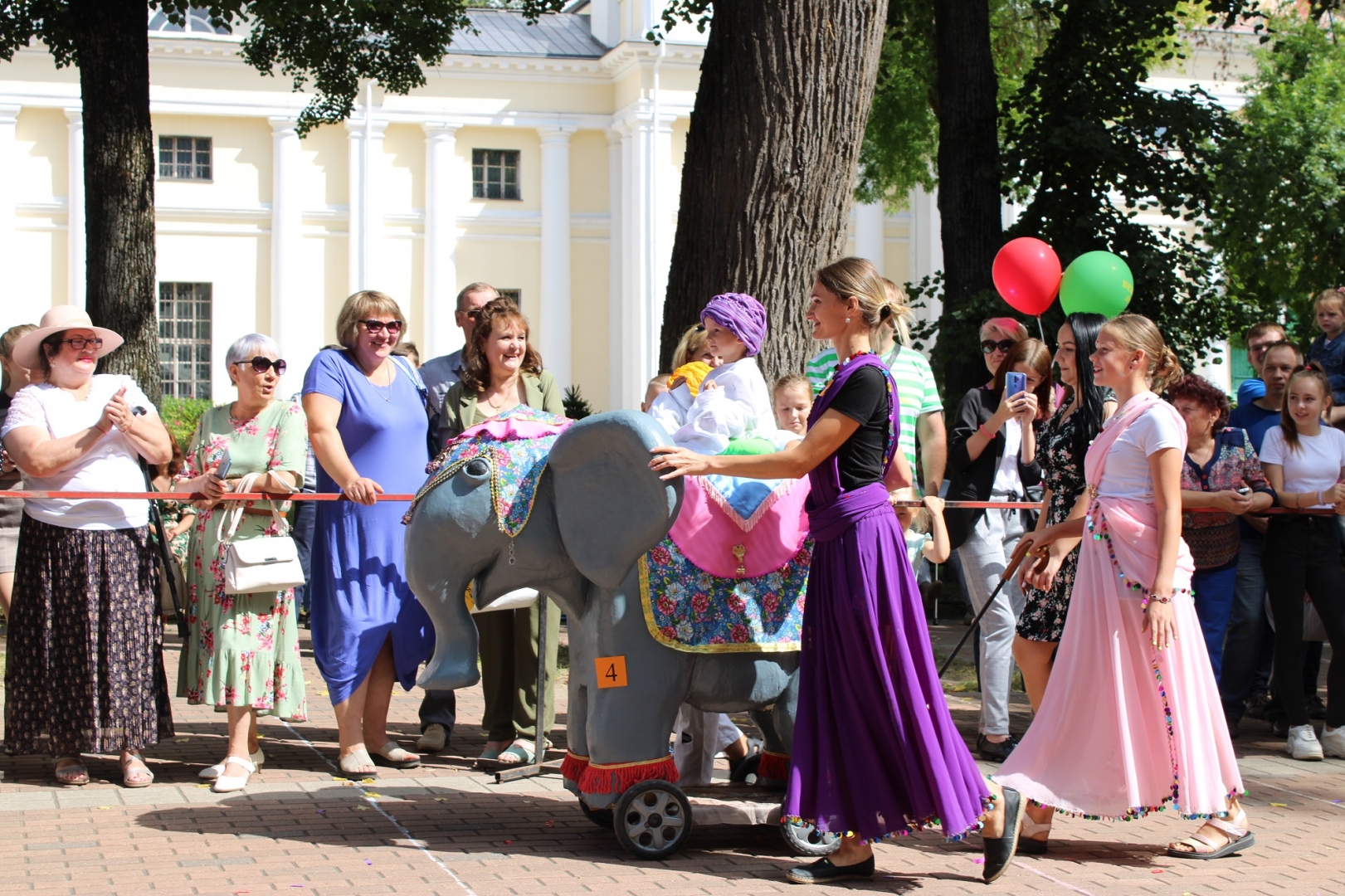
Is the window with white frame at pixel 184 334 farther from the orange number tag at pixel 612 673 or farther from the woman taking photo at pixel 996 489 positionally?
the orange number tag at pixel 612 673

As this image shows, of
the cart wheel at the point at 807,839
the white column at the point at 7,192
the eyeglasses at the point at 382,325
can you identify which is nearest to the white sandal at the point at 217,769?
the eyeglasses at the point at 382,325

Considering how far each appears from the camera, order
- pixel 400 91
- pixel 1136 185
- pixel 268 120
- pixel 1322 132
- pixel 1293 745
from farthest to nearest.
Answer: pixel 268 120 → pixel 1322 132 → pixel 400 91 → pixel 1136 185 → pixel 1293 745

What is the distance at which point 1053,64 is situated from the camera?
1634 cm

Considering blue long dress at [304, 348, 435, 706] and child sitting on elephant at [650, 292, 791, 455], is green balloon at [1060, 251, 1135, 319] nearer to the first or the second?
child sitting on elephant at [650, 292, 791, 455]

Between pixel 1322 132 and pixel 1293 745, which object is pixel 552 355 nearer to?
pixel 1322 132

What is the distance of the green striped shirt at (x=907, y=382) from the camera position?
673 centimetres

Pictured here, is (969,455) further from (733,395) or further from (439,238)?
(439,238)

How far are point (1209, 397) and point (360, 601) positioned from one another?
4.48m

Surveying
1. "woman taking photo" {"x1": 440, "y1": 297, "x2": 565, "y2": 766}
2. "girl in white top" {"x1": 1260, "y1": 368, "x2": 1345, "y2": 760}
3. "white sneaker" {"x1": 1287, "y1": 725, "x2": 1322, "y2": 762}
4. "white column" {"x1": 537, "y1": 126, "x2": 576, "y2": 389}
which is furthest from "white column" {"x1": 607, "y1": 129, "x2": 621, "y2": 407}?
"white sneaker" {"x1": 1287, "y1": 725, "x2": 1322, "y2": 762}

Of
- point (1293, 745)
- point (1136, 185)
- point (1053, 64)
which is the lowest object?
point (1293, 745)

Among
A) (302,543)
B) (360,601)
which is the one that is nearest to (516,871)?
(360,601)

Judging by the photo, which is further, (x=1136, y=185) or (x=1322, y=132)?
(x=1322, y=132)

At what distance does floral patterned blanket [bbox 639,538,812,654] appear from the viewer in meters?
5.36

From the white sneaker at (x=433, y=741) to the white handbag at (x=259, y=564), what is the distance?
120 cm
